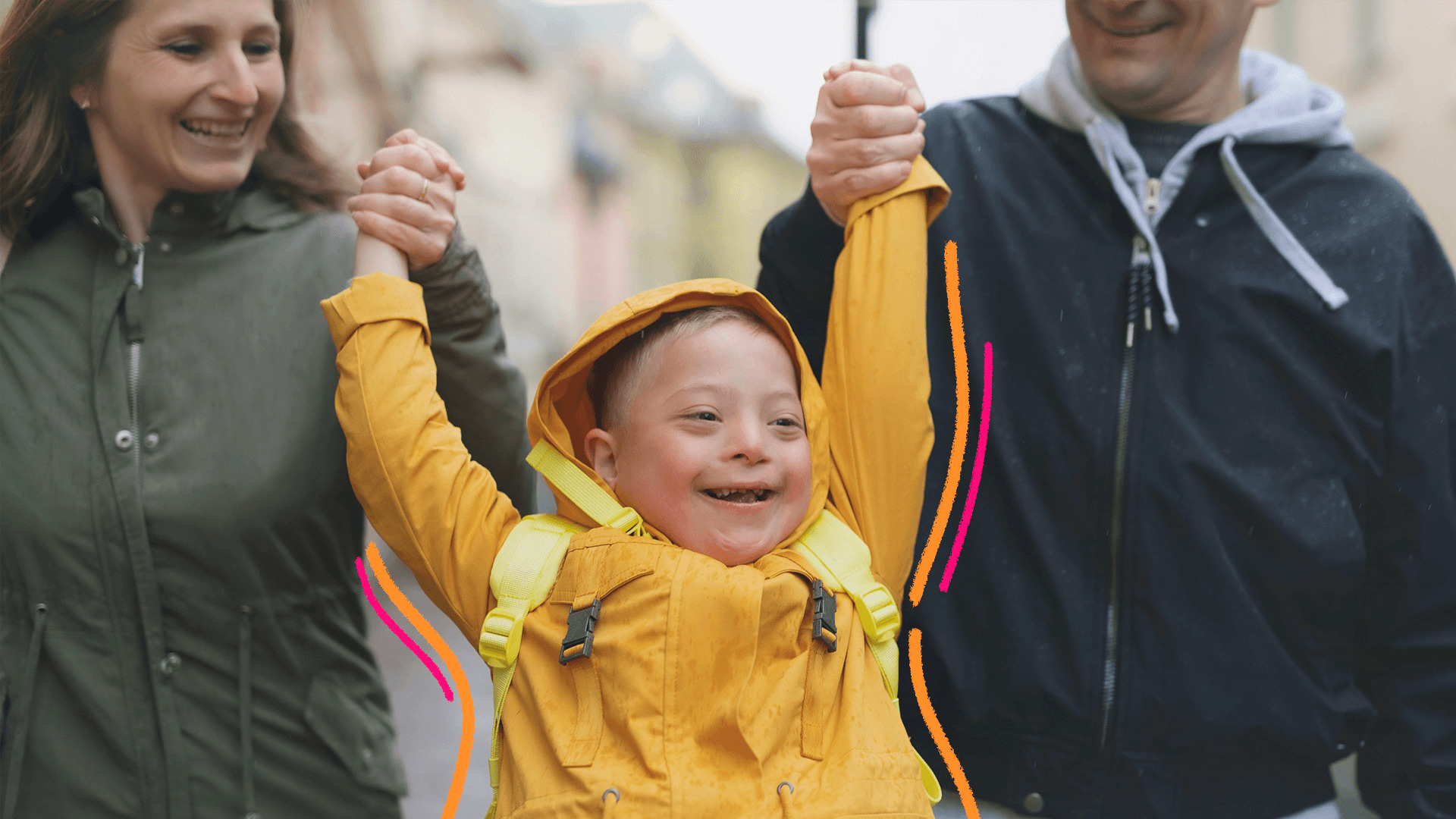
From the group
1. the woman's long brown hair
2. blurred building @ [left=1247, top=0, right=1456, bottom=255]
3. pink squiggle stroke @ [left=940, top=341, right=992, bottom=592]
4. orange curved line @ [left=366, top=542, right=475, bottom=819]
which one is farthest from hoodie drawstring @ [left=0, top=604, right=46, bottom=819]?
blurred building @ [left=1247, top=0, right=1456, bottom=255]

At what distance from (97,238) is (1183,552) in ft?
6.70

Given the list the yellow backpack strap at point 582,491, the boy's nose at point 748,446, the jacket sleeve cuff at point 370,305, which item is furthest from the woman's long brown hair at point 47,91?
the boy's nose at point 748,446

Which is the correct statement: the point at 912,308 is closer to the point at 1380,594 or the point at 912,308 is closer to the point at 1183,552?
the point at 1183,552

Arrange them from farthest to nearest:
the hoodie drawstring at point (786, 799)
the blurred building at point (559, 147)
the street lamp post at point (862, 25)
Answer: the blurred building at point (559, 147) → the street lamp post at point (862, 25) → the hoodie drawstring at point (786, 799)

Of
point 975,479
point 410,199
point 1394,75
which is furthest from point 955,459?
point 1394,75

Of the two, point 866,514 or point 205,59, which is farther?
point 205,59

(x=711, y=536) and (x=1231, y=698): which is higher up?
(x=711, y=536)

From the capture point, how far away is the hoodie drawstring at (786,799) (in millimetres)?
1486

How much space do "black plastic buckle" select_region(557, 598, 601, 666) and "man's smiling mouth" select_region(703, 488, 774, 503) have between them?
0.81 feet

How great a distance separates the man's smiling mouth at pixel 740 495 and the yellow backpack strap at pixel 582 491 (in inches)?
5.0

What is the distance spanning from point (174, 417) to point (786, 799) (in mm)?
1256

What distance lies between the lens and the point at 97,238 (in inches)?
78.0

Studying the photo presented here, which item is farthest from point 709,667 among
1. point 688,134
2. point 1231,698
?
point 688,134

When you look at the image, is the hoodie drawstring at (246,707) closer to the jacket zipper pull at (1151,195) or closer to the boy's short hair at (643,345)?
the boy's short hair at (643,345)
